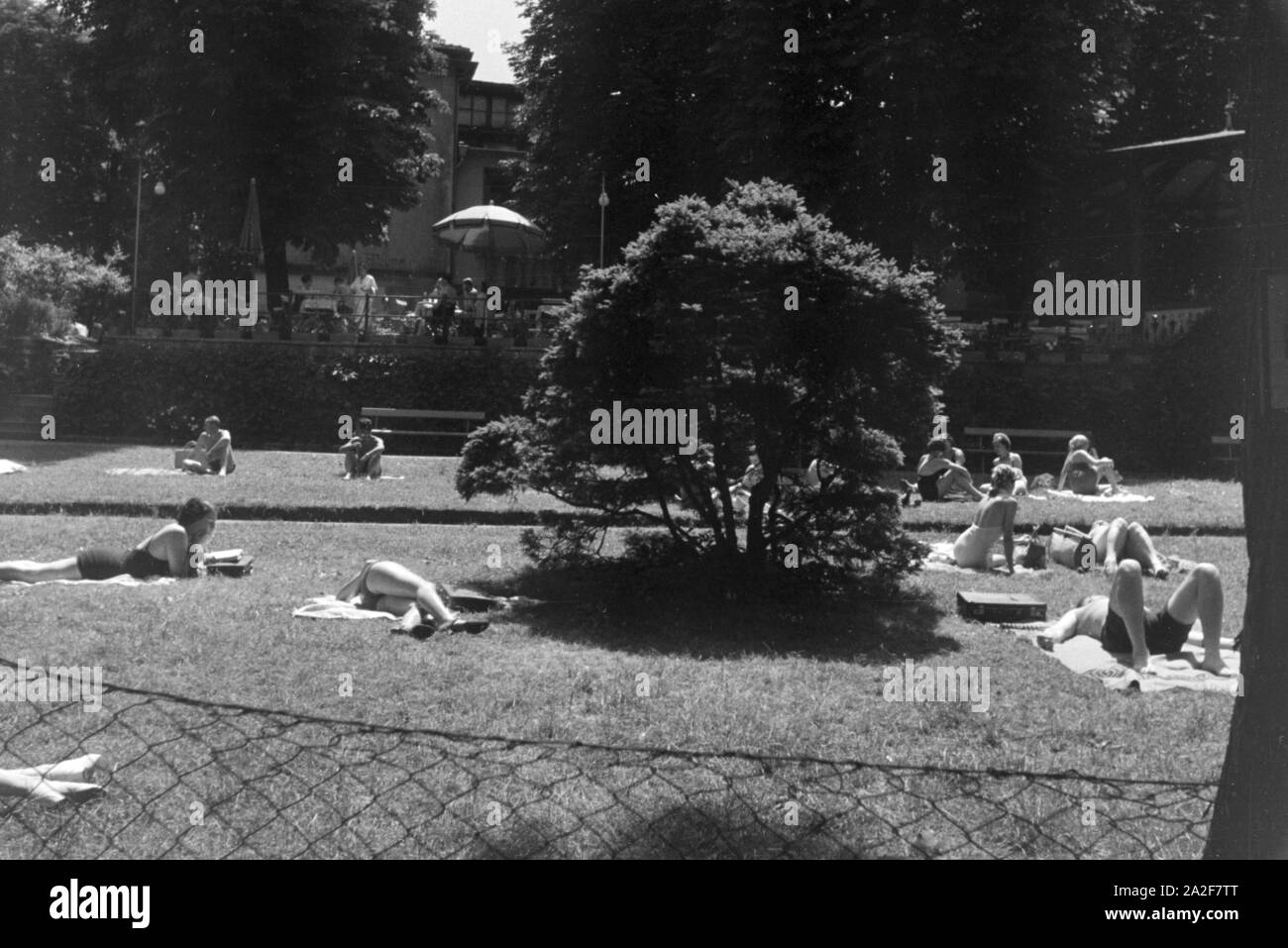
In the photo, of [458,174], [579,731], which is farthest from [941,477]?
[458,174]

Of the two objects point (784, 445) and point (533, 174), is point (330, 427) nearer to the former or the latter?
point (533, 174)

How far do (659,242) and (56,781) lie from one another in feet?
21.6

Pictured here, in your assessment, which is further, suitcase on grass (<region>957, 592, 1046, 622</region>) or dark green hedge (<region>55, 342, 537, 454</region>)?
dark green hedge (<region>55, 342, 537, 454</region>)

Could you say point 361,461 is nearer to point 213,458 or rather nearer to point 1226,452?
point 213,458

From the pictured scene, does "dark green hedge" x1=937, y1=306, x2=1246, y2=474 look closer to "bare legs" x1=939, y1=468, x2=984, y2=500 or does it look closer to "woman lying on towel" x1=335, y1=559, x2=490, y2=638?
"bare legs" x1=939, y1=468, x2=984, y2=500

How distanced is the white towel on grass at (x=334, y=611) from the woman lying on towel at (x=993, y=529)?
19.4ft

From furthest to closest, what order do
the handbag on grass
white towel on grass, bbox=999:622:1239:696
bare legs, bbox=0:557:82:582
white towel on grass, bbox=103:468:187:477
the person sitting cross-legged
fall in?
1. the person sitting cross-legged
2. white towel on grass, bbox=103:468:187:477
3. the handbag on grass
4. bare legs, bbox=0:557:82:582
5. white towel on grass, bbox=999:622:1239:696

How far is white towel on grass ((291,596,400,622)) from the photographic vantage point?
30.7 ft

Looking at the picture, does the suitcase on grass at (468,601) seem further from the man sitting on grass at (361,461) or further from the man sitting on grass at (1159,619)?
the man sitting on grass at (361,461)

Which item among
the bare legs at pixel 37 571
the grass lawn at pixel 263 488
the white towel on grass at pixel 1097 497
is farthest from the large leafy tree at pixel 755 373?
the white towel on grass at pixel 1097 497

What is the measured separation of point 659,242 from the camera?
10562 mm

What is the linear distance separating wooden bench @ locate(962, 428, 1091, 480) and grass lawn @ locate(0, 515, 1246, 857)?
14.0m

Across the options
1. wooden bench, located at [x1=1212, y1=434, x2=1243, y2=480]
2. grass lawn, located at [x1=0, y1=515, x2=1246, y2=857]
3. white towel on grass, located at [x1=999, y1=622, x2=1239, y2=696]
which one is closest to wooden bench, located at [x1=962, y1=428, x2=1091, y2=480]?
wooden bench, located at [x1=1212, y1=434, x2=1243, y2=480]

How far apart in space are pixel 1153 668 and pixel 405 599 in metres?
5.12
